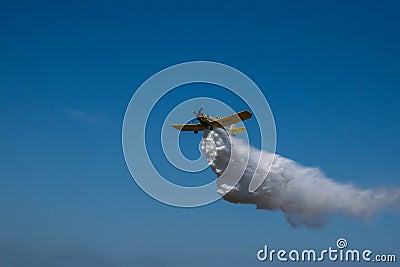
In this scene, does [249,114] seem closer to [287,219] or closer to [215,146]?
[215,146]

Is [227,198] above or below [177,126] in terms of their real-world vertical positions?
below

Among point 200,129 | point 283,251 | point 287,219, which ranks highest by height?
point 200,129

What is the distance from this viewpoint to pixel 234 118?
117500 millimetres

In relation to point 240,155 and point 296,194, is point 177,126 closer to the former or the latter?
point 240,155

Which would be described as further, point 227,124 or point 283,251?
point 227,124

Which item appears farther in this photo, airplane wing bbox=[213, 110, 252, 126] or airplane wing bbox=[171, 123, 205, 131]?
airplane wing bbox=[171, 123, 205, 131]

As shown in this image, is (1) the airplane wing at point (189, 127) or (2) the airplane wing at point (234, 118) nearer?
(2) the airplane wing at point (234, 118)

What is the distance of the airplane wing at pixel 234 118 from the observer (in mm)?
117088

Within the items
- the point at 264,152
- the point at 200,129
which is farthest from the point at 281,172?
the point at 200,129

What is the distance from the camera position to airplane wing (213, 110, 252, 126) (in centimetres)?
11709

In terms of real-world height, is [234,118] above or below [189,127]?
below

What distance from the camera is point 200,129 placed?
→ 392 ft

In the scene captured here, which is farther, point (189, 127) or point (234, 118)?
point (189, 127)

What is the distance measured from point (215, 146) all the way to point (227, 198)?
23.4 feet
